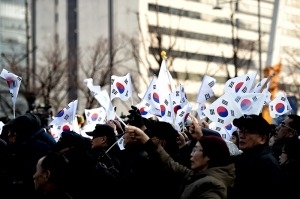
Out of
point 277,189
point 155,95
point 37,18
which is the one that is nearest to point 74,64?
point 37,18

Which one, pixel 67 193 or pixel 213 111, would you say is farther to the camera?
pixel 213 111

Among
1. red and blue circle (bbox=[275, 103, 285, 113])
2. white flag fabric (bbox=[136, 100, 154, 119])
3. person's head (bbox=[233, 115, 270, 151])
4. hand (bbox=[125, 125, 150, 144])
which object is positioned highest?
hand (bbox=[125, 125, 150, 144])

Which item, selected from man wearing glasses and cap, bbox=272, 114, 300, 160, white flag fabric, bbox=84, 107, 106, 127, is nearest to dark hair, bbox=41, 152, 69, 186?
man wearing glasses and cap, bbox=272, 114, 300, 160

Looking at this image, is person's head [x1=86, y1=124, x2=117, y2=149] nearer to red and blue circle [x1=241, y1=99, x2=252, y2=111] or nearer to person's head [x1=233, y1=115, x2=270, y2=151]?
red and blue circle [x1=241, y1=99, x2=252, y2=111]

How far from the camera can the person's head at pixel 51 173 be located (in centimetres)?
540

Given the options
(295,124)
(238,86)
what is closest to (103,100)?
(238,86)

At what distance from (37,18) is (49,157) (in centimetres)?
6507

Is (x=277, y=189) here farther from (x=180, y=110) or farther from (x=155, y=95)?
(x=155, y=95)

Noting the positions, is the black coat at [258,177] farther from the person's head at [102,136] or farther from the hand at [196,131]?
the person's head at [102,136]

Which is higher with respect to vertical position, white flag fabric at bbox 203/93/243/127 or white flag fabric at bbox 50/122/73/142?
white flag fabric at bbox 203/93/243/127

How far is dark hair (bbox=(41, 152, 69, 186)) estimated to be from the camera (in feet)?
17.7

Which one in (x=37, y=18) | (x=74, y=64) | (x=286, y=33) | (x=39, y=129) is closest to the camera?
(x=39, y=129)

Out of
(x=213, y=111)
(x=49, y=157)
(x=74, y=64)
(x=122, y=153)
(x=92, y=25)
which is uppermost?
(x=49, y=157)

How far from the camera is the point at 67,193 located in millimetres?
5465
